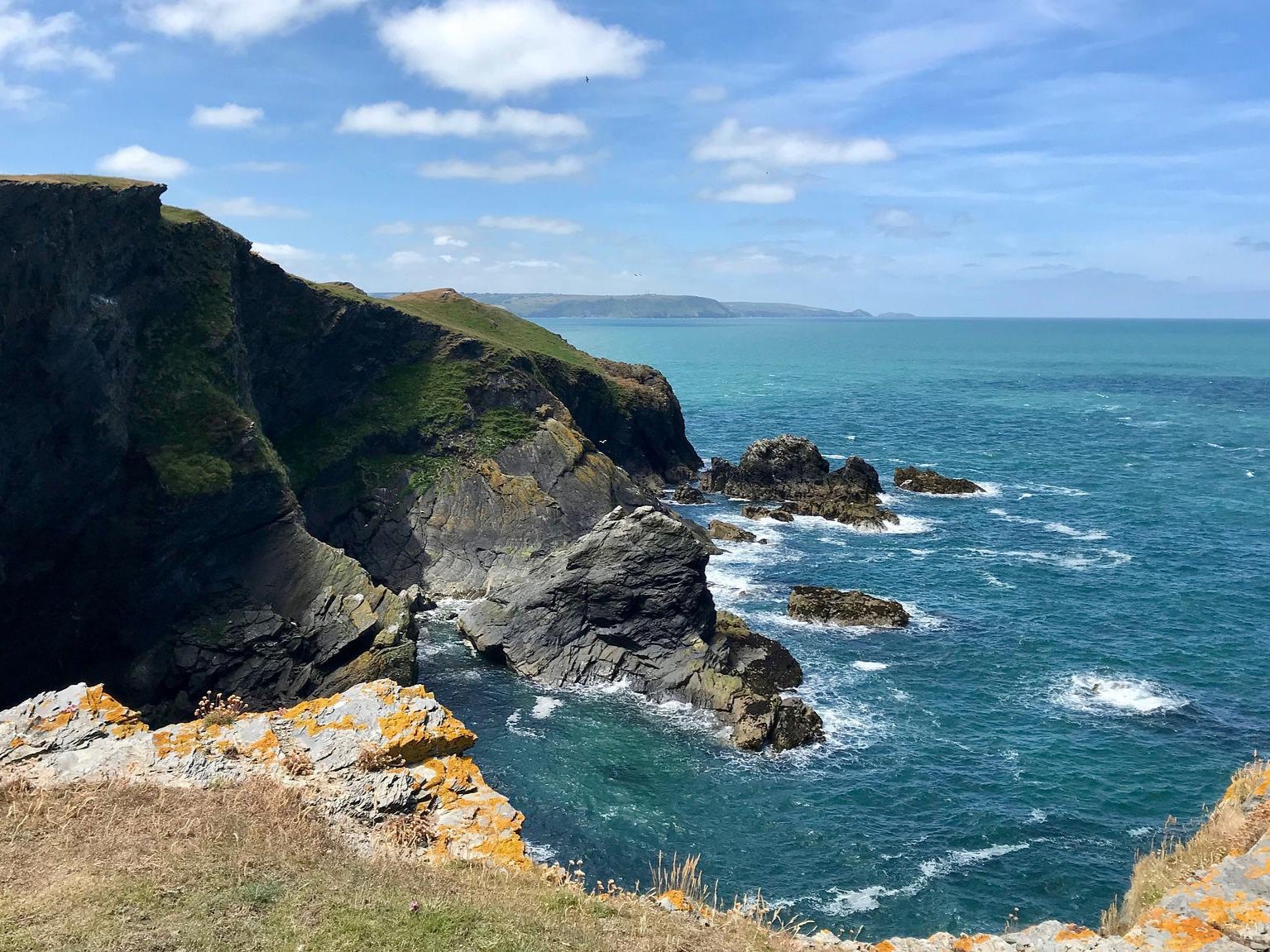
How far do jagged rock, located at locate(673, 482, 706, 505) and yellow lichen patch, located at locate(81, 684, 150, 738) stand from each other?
220ft

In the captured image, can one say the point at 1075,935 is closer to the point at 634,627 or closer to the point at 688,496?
the point at 634,627

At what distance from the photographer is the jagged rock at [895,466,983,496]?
88.9 metres

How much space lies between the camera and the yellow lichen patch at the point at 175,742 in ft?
61.7

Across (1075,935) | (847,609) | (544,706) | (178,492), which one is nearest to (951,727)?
(847,609)

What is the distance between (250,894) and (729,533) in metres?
60.7

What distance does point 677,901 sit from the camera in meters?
16.2

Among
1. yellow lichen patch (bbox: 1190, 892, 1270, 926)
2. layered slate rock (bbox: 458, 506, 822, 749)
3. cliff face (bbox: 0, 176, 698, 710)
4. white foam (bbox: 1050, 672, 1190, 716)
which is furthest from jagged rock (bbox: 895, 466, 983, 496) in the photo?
yellow lichen patch (bbox: 1190, 892, 1270, 926)

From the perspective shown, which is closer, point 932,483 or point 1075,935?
point 1075,935

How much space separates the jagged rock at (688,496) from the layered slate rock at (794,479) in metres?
3.45

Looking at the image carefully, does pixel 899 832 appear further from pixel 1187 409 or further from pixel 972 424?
pixel 1187 409

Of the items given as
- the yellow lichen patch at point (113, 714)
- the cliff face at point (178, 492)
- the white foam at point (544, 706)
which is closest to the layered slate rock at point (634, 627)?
the white foam at point (544, 706)

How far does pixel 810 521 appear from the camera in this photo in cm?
7862

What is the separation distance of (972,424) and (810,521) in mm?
68426

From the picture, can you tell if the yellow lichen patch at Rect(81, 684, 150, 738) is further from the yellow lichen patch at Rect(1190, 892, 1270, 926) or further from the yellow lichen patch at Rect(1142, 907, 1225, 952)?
the yellow lichen patch at Rect(1190, 892, 1270, 926)
